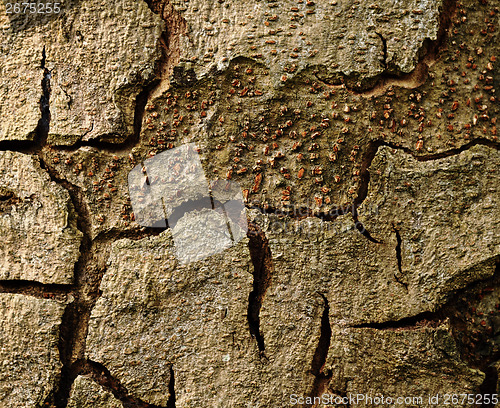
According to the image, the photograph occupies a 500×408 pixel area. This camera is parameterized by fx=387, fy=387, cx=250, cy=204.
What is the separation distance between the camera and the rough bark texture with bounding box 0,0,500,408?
0.72 m

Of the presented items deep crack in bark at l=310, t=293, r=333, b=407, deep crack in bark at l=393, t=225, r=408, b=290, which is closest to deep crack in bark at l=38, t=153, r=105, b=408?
deep crack in bark at l=310, t=293, r=333, b=407

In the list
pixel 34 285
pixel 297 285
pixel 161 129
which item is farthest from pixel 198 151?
pixel 34 285

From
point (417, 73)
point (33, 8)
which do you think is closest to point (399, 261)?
point (417, 73)

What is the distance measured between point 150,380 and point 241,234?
32 cm

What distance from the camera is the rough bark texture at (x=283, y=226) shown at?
2.36ft

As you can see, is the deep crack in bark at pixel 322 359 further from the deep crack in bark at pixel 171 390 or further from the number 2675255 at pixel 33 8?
the number 2675255 at pixel 33 8

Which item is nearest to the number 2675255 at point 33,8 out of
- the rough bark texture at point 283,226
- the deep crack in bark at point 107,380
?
the rough bark texture at point 283,226

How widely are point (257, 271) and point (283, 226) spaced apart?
100mm

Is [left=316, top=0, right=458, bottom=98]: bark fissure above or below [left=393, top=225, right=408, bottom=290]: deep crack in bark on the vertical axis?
above

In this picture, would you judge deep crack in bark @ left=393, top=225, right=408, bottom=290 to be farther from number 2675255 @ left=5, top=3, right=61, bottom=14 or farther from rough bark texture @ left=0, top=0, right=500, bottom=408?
number 2675255 @ left=5, top=3, right=61, bottom=14

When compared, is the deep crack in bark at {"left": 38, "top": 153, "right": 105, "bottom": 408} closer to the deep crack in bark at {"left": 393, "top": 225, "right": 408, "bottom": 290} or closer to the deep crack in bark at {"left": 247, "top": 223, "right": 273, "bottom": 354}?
Result: the deep crack in bark at {"left": 247, "top": 223, "right": 273, "bottom": 354}

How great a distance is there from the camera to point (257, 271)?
741 millimetres

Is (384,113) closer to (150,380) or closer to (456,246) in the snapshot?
(456,246)

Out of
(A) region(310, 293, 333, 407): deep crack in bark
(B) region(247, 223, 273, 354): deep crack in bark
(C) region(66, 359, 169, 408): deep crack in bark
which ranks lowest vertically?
(C) region(66, 359, 169, 408): deep crack in bark
